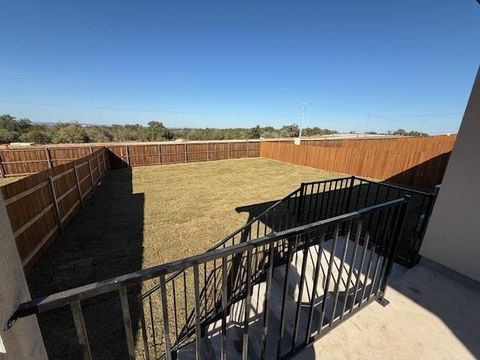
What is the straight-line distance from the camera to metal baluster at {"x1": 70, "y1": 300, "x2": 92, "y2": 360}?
86 cm

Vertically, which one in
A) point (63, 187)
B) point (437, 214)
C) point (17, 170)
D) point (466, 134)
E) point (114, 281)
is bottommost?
point (17, 170)

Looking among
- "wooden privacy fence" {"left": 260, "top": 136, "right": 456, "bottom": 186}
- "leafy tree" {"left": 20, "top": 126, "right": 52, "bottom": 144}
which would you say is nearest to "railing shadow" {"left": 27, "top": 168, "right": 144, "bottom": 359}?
"wooden privacy fence" {"left": 260, "top": 136, "right": 456, "bottom": 186}

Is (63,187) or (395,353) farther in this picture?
(63,187)

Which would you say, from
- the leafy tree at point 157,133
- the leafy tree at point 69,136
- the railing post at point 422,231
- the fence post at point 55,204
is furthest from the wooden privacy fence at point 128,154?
the leafy tree at point 157,133

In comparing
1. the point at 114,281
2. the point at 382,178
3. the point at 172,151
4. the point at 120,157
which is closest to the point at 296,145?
the point at 382,178

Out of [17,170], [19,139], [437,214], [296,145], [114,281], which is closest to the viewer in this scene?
[114,281]

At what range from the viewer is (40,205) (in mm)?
4762

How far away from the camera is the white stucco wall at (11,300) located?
26.9 inches

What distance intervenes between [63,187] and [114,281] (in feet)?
21.6

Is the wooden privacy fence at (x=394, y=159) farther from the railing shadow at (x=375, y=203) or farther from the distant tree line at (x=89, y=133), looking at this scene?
the distant tree line at (x=89, y=133)

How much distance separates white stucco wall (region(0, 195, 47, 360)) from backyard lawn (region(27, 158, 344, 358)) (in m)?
2.34

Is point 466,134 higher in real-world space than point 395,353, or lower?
higher

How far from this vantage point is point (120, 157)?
49.0 ft

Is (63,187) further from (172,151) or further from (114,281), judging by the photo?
(172,151)
